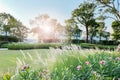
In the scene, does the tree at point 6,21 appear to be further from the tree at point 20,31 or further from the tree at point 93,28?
the tree at point 93,28

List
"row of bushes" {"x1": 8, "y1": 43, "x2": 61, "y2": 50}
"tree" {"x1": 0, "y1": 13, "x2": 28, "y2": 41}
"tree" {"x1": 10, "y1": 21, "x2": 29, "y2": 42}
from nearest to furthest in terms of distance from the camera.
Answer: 1. "row of bushes" {"x1": 8, "y1": 43, "x2": 61, "y2": 50}
2. "tree" {"x1": 0, "y1": 13, "x2": 28, "y2": 41}
3. "tree" {"x1": 10, "y1": 21, "x2": 29, "y2": 42}

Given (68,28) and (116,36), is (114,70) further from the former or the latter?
(68,28)

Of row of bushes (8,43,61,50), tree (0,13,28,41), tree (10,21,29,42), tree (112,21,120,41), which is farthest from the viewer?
tree (10,21,29,42)

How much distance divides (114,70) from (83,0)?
82.6 ft

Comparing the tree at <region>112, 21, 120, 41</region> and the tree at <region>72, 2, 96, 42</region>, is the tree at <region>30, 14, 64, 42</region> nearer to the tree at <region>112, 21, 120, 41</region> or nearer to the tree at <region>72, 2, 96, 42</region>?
the tree at <region>72, 2, 96, 42</region>

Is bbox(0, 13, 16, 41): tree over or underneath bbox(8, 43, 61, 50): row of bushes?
over

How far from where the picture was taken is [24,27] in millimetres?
36188

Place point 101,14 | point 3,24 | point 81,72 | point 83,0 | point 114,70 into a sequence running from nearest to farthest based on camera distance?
point 81,72 → point 114,70 → point 101,14 → point 83,0 → point 3,24

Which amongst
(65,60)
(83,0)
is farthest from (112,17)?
(65,60)

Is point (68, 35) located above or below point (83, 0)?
below

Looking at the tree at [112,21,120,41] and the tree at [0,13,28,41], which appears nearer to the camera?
the tree at [112,21,120,41]

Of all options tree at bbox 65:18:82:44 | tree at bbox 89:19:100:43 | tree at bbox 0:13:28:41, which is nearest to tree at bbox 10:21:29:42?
tree at bbox 0:13:28:41

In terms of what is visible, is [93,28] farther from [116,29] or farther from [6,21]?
[6,21]

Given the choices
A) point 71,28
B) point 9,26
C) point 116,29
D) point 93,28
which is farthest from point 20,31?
point 116,29
